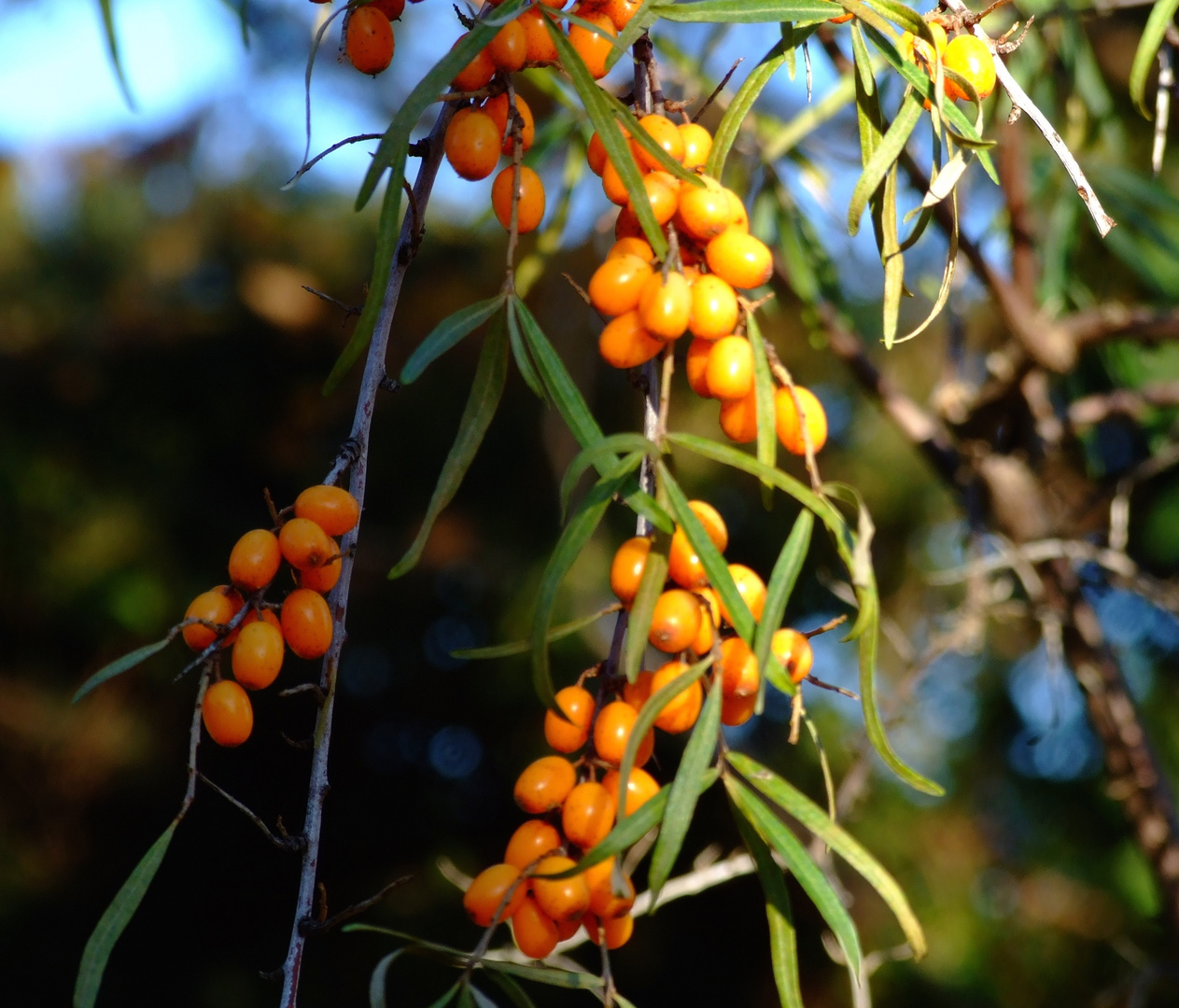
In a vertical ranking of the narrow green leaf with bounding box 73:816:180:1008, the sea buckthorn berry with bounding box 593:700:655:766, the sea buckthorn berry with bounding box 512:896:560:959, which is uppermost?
the sea buckthorn berry with bounding box 593:700:655:766

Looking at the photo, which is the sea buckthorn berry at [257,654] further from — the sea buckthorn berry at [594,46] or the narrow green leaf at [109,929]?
the sea buckthorn berry at [594,46]

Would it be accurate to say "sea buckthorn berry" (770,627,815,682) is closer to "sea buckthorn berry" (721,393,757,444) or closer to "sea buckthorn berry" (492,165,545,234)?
"sea buckthorn berry" (721,393,757,444)

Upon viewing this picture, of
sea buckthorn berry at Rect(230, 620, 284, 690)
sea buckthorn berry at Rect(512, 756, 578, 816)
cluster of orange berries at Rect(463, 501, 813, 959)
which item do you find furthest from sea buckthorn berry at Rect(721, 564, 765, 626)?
sea buckthorn berry at Rect(230, 620, 284, 690)

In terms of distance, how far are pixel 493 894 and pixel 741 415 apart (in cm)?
25

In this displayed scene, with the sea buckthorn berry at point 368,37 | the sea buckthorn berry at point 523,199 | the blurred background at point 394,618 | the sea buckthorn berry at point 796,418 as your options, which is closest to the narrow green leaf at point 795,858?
the sea buckthorn berry at point 796,418

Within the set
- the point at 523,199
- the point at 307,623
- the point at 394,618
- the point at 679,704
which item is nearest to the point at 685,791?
the point at 679,704

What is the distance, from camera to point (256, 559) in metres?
0.45

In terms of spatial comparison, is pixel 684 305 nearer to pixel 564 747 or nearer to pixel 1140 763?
pixel 564 747

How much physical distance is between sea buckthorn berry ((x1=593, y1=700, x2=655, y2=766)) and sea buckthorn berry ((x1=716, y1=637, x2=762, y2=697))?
0.04 meters

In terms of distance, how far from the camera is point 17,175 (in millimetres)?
2248

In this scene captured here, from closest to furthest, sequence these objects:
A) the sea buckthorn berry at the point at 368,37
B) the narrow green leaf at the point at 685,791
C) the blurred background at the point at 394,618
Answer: the narrow green leaf at the point at 685,791
the sea buckthorn berry at the point at 368,37
the blurred background at the point at 394,618

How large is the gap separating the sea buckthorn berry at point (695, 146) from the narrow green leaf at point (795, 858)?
301 mm

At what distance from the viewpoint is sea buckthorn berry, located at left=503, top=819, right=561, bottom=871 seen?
1.47ft

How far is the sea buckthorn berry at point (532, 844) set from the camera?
1.47 feet
